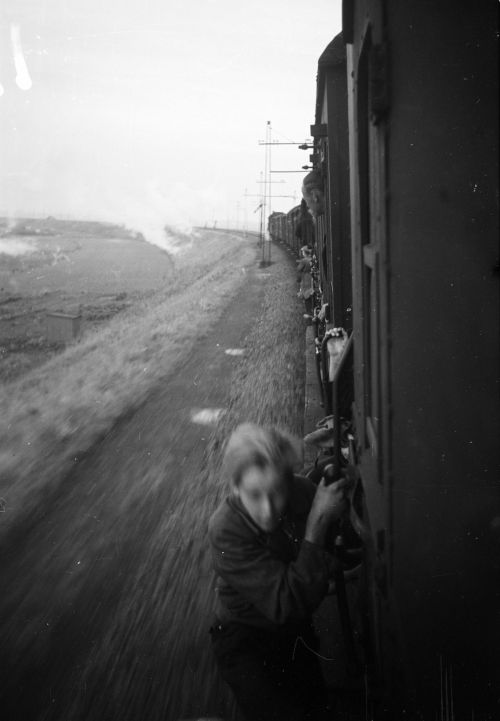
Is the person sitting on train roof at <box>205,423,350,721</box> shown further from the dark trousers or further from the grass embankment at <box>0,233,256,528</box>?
the grass embankment at <box>0,233,256,528</box>

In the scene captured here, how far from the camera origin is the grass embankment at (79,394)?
239 inches

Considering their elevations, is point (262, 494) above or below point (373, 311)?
below

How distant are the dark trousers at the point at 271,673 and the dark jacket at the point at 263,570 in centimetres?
6

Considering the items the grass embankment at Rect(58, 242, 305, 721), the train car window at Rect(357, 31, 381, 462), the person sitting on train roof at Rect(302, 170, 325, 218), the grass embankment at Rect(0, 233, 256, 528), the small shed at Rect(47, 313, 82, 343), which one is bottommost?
the grass embankment at Rect(58, 242, 305, 721)

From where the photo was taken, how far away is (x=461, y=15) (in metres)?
1.51

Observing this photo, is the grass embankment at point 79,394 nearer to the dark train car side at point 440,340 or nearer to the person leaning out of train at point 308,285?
the person leaning out of train at point 308,285

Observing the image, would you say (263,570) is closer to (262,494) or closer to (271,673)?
(262,494)

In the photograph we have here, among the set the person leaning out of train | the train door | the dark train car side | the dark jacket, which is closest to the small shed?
the person leaning out of train

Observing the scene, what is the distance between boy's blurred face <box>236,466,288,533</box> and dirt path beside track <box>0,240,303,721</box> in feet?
4.93

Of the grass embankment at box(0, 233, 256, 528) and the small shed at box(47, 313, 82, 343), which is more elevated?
the small shed at box(47, 313, 82, 343)

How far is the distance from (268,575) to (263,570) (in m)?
0.03

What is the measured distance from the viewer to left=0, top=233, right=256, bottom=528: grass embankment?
608 centimetres

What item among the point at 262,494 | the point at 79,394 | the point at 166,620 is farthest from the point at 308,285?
the point at 262,494

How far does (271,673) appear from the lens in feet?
6.76
